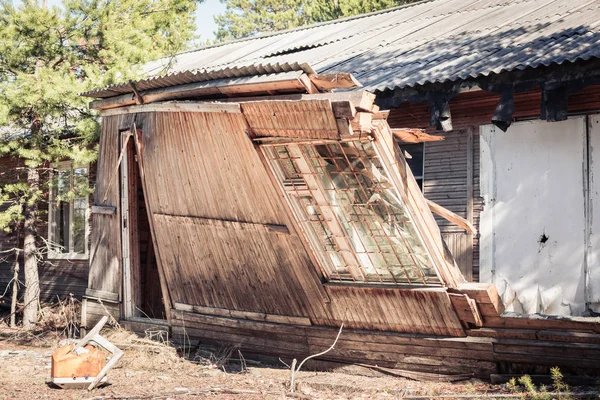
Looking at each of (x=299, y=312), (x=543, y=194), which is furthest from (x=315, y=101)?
(x=543, y=194)

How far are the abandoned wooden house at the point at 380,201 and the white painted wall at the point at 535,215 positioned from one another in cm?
2

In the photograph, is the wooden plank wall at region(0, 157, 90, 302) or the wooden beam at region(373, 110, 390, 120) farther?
the wooden plank wall at region(0, 157, 90, 302)

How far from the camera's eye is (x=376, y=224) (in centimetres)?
736

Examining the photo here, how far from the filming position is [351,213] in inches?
292

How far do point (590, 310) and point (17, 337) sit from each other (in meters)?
8.30

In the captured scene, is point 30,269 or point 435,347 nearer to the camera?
point 435,347

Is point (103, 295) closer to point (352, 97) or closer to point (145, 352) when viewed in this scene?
point (145, 352)

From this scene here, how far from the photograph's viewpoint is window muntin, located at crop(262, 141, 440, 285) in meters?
7.08

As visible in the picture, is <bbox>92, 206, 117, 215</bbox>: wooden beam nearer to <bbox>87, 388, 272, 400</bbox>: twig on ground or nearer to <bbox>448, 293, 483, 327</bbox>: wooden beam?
<bbox>87, 388, 272, 400</bbox>: twig on ground

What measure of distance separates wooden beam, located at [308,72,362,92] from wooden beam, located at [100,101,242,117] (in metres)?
0.94

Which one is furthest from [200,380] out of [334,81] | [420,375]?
[334,81]

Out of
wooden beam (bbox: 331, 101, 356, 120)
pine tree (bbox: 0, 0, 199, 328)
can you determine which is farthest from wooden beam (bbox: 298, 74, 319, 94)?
pine tree (bbox: 0, 0, 199, 328)

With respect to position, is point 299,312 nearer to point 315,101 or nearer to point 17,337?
point 315,101

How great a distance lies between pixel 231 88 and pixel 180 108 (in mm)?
1092
